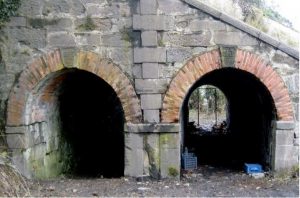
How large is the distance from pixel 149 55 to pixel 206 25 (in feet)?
3.87

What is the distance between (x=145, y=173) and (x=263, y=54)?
3.10 meters

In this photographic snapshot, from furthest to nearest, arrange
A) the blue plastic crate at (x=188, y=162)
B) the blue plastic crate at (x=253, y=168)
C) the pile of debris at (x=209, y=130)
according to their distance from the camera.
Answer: the pile of debris at (x=209, y=130), the blue plastic crate at (x=188, y=162), the blue plastic crate at (x=253, y=168)

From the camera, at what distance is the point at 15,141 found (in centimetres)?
773

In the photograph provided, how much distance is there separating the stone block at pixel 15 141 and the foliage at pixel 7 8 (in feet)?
6.82

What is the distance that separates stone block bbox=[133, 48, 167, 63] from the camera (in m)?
7.64

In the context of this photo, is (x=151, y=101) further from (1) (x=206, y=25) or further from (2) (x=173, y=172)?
(1) (x=206, y=25)

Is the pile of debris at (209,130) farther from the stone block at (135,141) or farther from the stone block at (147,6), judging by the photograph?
the stone block at (147,6)

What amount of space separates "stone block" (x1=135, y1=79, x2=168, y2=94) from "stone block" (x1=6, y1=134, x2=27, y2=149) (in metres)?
2.32

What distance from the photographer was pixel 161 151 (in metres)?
7.71

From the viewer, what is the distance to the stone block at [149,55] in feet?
25.1

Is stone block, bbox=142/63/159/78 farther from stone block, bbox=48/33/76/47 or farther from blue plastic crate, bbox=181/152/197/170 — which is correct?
blue plastic crate, bbox=181/152/197/170

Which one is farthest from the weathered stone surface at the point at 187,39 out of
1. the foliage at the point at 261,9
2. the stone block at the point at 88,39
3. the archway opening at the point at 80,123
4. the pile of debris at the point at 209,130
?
the pile of debris at the point at 209,130

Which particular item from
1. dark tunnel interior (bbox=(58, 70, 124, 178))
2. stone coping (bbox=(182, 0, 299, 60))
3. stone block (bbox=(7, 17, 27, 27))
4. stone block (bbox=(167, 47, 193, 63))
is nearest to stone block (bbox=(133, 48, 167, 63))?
stone block (bbox=(167, 47, 193, 63))

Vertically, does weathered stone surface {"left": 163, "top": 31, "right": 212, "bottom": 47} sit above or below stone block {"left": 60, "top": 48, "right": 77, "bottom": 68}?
above
